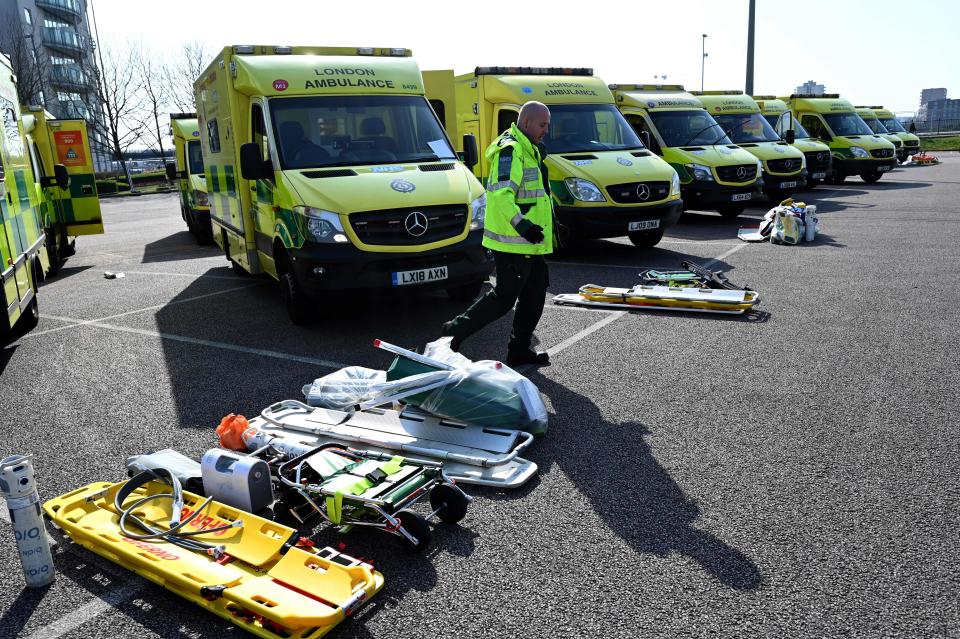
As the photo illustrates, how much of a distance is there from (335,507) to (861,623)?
217 cm

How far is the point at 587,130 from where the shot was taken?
11445 mm

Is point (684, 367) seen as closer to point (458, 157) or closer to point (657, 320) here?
point (657, 320)

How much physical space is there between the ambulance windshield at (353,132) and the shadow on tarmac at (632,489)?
12.6 ft

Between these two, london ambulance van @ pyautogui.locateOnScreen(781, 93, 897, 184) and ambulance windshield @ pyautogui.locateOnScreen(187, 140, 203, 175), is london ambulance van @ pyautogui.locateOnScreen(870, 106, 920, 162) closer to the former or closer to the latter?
london ambulance van @ pyautogui.locateOnScreen(781, 93, 897, 184)

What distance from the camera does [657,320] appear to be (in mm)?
7273

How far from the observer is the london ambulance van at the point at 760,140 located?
51.6ft

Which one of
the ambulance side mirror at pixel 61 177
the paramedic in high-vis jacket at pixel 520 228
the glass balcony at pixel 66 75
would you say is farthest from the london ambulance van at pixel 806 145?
the glass balcony at pixel 66 75

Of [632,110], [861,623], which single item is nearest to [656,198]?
[632,110]

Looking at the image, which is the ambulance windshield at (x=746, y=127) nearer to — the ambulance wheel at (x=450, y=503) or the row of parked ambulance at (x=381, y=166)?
the row of parked ambulance at (x=381, y=166)

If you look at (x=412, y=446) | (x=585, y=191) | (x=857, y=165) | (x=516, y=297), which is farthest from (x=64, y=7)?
(x=412, y=446)

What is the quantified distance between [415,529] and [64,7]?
72802 millimetres

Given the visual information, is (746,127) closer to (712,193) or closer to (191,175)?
(712,193)

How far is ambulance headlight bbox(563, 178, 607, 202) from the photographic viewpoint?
34.1 ft

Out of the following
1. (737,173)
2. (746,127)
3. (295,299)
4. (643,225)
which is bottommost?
(295,299)
